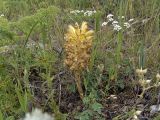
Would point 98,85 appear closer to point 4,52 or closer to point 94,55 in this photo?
point 94,55

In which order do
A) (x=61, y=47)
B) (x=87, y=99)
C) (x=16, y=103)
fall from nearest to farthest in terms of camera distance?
(x=87, y=99) → (x=16, y=103) → (x=61, y=47)

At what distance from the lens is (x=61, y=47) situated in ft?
7.79

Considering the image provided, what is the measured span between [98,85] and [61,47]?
45 centimetres

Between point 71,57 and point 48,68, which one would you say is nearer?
point 71,57

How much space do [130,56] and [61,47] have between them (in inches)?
18.0

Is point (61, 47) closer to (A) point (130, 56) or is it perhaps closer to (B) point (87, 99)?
(A) point (130, 56)

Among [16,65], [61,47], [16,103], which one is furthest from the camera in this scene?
[61,47]

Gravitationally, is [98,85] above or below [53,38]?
below

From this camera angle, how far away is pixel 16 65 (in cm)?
205

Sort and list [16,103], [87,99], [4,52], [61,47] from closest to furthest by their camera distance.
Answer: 1. [87,99]
2. [16,103]
3. [4,52]
4. [61,47]

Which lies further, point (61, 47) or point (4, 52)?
point (61, 47)

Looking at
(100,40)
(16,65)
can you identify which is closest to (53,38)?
(100,40)

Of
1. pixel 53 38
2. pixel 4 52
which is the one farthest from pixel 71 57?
pixel 53 38

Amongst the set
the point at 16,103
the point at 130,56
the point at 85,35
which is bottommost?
the point at 16,103
